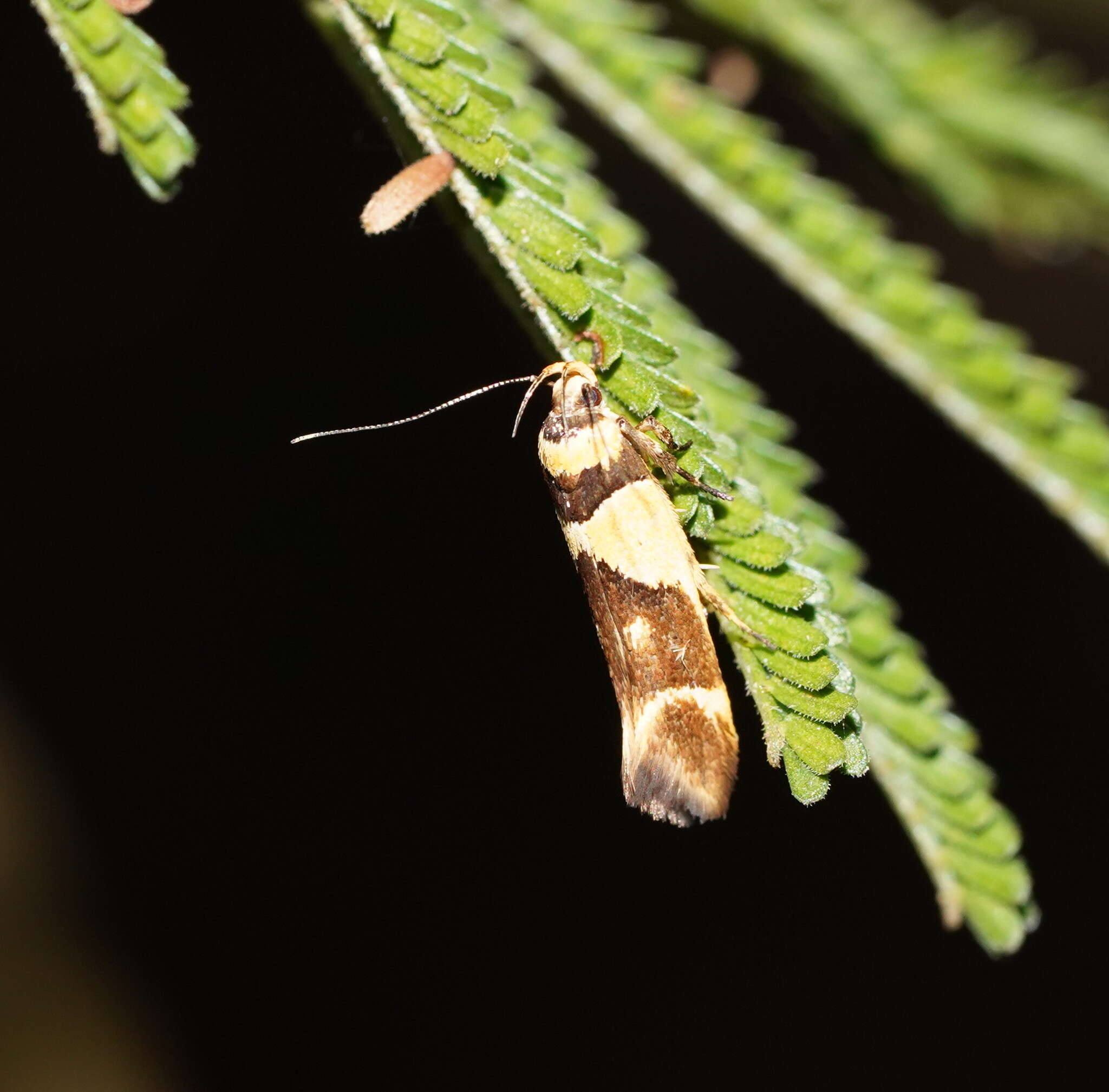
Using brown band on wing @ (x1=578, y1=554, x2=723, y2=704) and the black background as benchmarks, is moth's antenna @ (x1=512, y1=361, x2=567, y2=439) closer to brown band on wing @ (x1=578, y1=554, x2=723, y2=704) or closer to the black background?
brown band on wing @ (x1=578, y1=554, x2=723, y2=704)

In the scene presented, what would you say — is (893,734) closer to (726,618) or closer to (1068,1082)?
(726,618)

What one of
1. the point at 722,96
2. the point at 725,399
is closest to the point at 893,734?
the point at 725,399

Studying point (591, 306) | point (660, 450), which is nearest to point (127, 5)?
point (591, 306)

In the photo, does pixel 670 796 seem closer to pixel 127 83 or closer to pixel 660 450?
pixel 660 450

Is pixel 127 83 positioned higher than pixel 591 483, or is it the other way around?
pixel 127 83

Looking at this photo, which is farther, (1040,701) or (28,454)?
(1040,701)

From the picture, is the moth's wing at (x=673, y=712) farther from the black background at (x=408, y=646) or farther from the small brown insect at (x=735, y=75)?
the black background at (x=408, y=646)
